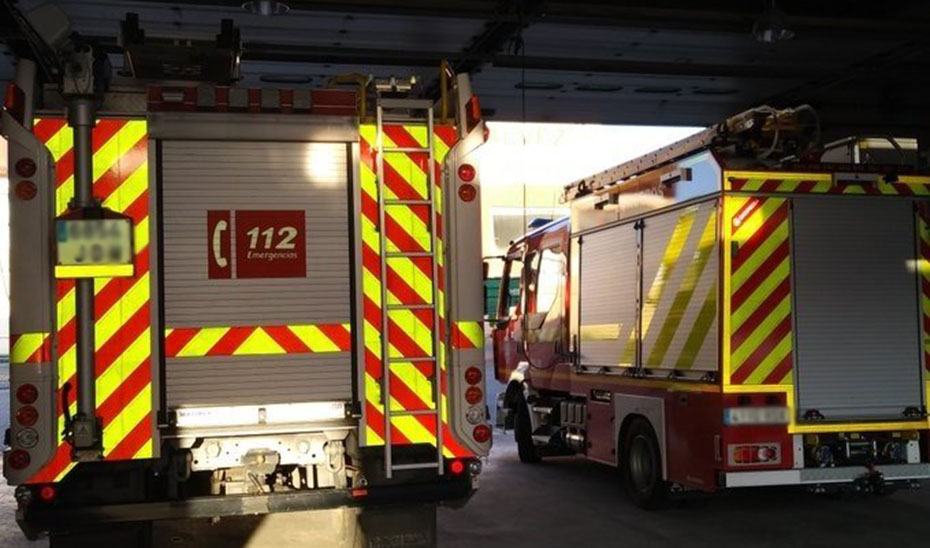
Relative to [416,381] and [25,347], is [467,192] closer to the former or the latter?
[416,381]

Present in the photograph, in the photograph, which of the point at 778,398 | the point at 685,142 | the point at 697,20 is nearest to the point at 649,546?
the point at 778,398

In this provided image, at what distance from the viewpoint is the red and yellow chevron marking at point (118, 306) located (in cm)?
498

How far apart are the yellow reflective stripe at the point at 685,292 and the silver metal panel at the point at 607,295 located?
59 cm

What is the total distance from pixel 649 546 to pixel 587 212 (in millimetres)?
3890

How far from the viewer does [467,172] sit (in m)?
5.45

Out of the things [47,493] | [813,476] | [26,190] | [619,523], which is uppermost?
[26,190]

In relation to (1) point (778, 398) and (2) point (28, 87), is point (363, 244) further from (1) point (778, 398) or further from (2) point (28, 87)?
(1) point (778, 398)

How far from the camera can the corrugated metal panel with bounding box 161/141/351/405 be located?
516cm

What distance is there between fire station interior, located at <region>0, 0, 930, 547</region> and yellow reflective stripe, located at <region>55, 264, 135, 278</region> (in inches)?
1.7

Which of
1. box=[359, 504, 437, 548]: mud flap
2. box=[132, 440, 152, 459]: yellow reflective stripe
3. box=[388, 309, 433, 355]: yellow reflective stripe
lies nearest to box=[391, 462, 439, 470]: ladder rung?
box=[359, 504, 437, 548]: mud flap

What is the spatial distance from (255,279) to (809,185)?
466 cm

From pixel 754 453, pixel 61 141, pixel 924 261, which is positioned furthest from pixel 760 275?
pixel 61 141

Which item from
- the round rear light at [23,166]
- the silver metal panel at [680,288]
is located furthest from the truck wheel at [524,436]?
the round rear light at [23,166]

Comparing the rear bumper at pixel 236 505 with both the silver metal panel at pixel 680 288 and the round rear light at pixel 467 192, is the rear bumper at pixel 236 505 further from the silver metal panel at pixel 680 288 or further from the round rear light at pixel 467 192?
the silver metal panel at pixel 680 288
